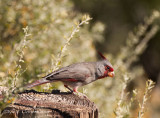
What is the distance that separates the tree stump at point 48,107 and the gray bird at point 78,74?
0.32m

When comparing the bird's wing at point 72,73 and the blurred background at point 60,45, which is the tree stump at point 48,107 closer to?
the blurred background at point 60,45

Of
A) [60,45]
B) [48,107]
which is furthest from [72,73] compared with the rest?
[60,45]

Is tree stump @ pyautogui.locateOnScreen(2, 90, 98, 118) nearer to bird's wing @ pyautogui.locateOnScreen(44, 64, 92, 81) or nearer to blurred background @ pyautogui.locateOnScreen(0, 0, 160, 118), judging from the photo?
blurred background @ pyautogui.locateOnScreen(0, 0, 160, 118)

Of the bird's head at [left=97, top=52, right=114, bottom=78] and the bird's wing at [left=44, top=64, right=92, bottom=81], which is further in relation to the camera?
the bird's head at [left=97, top=52, right=114, bottom=78]

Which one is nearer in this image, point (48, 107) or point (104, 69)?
point (48, 107)

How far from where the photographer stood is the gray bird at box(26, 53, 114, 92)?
11.1 feet

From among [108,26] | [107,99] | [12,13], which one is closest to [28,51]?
[12,13]

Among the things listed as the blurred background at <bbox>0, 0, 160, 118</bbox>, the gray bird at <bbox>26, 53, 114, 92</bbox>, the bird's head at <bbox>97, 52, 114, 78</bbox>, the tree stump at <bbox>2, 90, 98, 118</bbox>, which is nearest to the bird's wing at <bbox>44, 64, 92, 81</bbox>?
the gray bird at <bbox>26, 53, 114, 92</bbox>

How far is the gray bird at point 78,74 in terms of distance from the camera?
3.39m

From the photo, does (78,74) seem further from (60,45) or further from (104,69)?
(60,45)

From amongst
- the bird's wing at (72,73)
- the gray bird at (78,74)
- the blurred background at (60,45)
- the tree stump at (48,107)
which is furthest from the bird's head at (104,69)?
the tree stump at (48,107)

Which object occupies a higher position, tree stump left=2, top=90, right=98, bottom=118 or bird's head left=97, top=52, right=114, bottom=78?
bird's head left=97, top=52, right=114, bottom=78

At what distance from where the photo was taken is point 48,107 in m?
2.58

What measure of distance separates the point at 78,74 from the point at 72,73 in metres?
0.13
